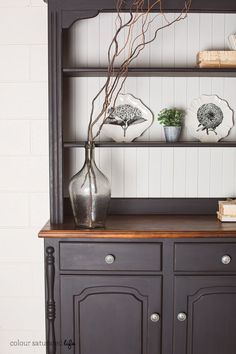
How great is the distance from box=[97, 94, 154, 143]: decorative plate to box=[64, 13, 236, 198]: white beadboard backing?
0.04 m

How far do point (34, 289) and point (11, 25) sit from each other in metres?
1.52

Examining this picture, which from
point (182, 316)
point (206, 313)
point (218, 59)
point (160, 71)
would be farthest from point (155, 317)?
point (218, 59)

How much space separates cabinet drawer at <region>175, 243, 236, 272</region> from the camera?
7.17 ft

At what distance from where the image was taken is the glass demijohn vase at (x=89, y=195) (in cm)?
225

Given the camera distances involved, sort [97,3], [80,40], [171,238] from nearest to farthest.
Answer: [171,238] → [97,3] → [80,40]

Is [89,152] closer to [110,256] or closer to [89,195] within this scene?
[89,195]

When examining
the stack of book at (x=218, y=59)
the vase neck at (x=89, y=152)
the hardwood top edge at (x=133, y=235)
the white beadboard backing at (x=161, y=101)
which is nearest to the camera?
the hardwood top edge at (x=133, y=235)

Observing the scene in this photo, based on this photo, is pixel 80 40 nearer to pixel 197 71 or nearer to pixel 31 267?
pixel 197 71

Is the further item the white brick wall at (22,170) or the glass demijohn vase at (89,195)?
the white brick wall at (22,170)

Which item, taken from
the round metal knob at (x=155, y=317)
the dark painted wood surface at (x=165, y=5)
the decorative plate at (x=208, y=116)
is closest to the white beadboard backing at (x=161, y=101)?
the decorative plate at (x=208, y=116)

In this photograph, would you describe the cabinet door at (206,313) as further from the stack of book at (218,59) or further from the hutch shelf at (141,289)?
the stack of book at (218,59)

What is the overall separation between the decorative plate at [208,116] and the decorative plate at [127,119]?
0.78ft

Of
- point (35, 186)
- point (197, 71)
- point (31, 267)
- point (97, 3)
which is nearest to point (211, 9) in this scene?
point (197, 71)

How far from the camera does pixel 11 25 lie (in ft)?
8.70
